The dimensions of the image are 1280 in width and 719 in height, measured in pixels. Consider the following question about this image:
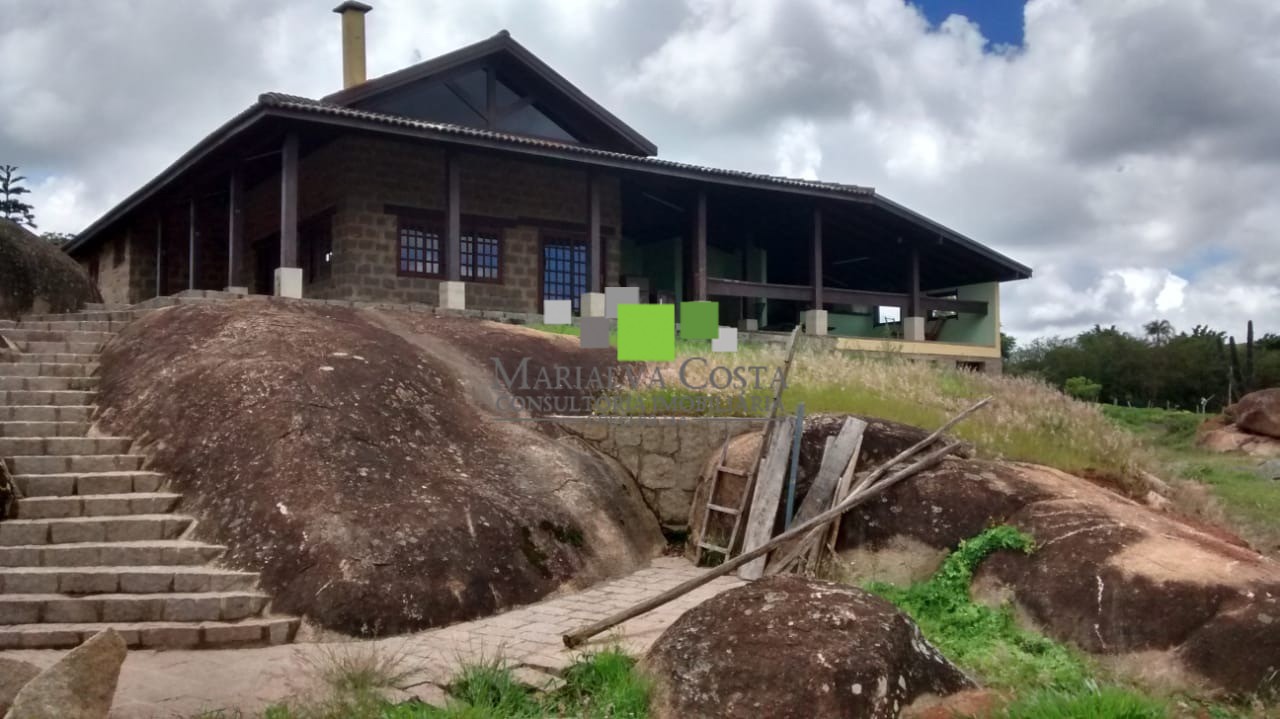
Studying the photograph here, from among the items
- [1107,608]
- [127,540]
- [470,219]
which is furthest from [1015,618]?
[470,219]

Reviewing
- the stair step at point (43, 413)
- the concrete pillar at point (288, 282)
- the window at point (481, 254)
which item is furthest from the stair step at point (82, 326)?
the window at point (481, 254)

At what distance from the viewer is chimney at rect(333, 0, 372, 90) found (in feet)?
59.2

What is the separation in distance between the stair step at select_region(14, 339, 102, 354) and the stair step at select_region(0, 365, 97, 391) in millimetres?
673

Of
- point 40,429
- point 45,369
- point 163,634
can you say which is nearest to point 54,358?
point 45,369

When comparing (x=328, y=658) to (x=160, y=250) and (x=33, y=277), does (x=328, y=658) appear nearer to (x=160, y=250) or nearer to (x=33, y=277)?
(x=33, y=277)

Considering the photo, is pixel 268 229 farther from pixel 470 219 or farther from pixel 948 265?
pixel 948 265

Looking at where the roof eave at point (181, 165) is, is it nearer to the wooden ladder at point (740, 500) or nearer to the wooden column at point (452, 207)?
the wooden column at point (452, 207)

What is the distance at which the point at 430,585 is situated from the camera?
6625mm

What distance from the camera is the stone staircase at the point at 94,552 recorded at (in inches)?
241

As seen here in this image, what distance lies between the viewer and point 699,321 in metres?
16.2

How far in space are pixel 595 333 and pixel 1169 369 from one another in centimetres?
3077

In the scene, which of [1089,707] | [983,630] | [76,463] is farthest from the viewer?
[76,463]

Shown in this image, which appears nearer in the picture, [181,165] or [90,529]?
[90,529]

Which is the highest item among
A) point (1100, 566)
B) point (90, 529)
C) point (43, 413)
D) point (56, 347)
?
point (56, 347)
